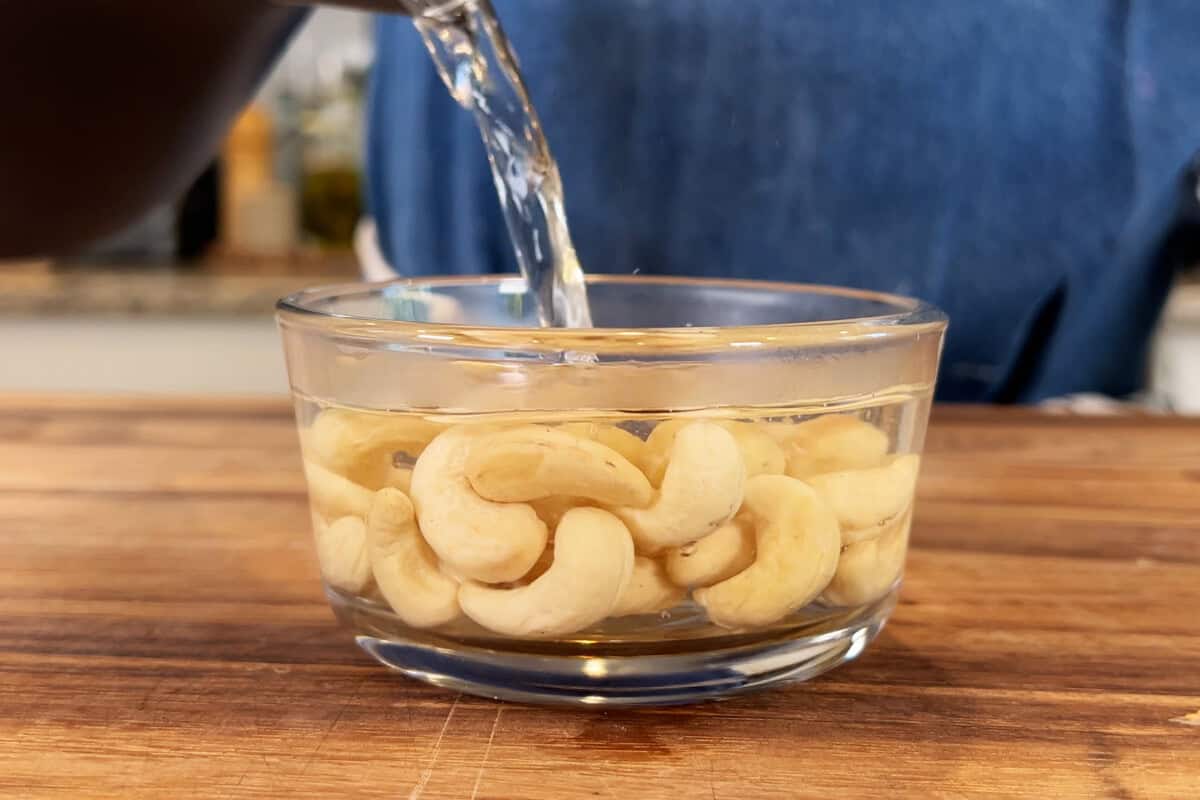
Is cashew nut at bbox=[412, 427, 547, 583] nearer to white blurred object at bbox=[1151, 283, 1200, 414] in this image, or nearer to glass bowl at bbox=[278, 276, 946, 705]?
glass bowl at bbox=[278, 276, 946, 705]

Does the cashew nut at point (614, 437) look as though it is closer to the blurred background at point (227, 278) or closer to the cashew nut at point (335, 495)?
the cashew nut at point (335, 495)

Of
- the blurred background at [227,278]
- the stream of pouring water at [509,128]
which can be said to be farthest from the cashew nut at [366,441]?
the blurred background at [227,278]

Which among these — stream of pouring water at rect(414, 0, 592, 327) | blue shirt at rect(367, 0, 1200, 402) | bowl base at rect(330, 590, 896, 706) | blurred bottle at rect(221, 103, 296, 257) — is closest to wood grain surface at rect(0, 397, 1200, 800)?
bowl base at rect(330, 590, 896, 706)

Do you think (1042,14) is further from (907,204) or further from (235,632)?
(235,632)

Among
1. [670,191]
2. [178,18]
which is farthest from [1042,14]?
[178,18]

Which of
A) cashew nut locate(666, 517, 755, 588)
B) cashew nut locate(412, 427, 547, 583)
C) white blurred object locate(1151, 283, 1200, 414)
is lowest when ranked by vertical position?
white blurred object locate(1151, 283, 1200, 414)

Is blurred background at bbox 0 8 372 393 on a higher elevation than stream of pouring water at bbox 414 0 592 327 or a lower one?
lower

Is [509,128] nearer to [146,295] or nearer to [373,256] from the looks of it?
[373,256]

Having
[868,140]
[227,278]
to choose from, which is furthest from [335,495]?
[227,278]
